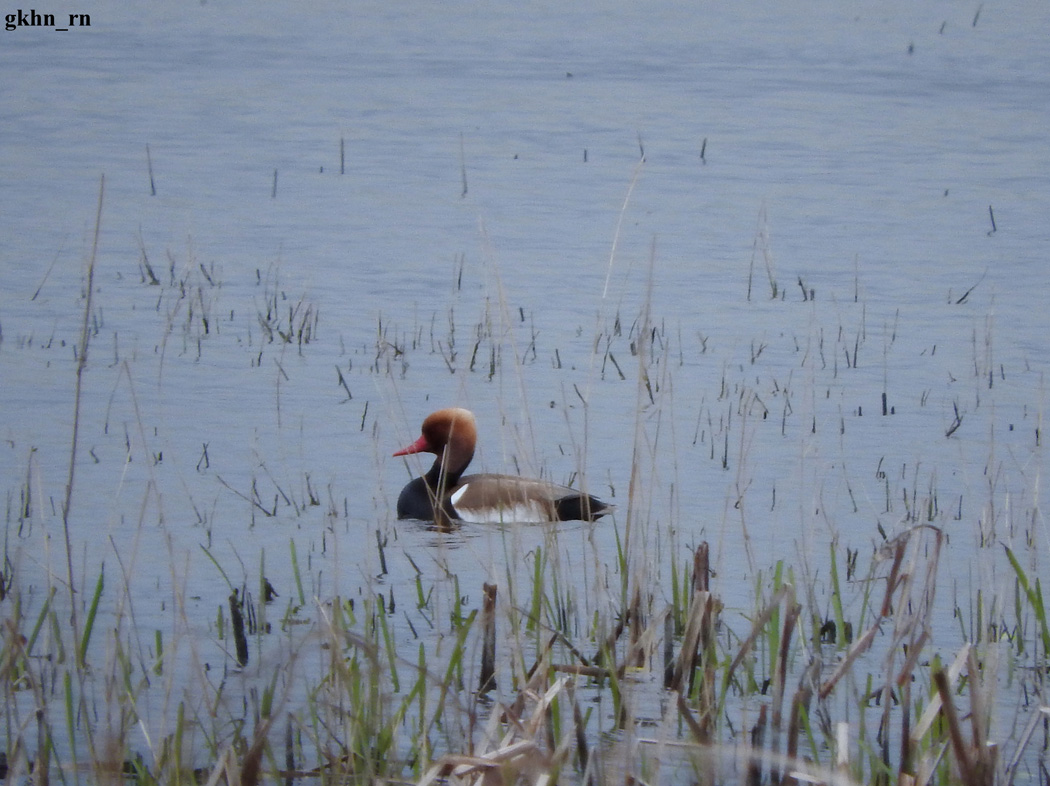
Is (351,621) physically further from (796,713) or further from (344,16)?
(344,16)

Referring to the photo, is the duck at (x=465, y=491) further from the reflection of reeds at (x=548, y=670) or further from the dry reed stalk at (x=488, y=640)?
the dry reed stalk at (x=488, y=640)

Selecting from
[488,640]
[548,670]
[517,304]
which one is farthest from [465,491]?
[517,304]

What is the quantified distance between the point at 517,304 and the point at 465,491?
4.28 meters

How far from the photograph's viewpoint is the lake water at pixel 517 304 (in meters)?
6.44

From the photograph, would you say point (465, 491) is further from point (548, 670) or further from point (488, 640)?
point (548, 670)

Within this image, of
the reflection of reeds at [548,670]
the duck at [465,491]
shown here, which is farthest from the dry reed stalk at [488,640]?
the duck at [465,491]

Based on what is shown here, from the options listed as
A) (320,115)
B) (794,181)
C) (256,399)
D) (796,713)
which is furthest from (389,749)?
(320,115)

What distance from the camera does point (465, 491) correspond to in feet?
24.1

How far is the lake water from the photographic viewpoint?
644cm

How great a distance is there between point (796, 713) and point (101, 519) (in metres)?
3.87

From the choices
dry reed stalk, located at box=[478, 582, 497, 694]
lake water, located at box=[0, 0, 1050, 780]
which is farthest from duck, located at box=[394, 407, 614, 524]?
dry reed stalk, located at box=[478, 582, 497, 694]

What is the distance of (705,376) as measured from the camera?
31.2 feet

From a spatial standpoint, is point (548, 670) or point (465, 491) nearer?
point (548, 670)

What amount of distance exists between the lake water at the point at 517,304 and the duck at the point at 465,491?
0.47 ft
